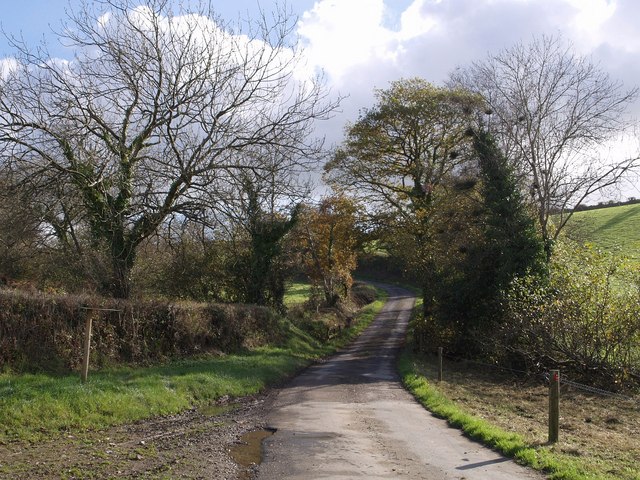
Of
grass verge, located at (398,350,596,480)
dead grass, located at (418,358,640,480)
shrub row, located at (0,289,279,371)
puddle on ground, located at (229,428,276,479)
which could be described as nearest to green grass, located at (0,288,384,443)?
shrub row, located at (0,289,279,371)

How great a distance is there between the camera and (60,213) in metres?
18.8

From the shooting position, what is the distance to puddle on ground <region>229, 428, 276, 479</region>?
27.9ft

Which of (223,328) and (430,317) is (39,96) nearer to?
(223,328)

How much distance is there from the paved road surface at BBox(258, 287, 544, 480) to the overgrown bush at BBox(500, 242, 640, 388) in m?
5.04

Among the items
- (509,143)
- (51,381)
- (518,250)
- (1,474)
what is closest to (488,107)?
(509,143)

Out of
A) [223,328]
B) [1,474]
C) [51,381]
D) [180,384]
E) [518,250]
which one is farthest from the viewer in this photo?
[518,250]

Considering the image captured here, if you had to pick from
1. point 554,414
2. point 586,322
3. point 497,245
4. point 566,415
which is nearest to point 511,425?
point 554,414

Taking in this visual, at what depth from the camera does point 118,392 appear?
11.8m

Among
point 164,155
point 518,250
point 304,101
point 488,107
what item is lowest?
point 518,250

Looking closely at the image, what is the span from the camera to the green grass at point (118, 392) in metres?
9.74

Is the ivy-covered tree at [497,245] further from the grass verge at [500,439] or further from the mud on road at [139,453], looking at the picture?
the mud on road at [139,453]

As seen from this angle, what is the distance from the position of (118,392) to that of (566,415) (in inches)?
385

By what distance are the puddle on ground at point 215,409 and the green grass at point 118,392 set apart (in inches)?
9.2

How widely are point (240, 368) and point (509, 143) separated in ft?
64.9
